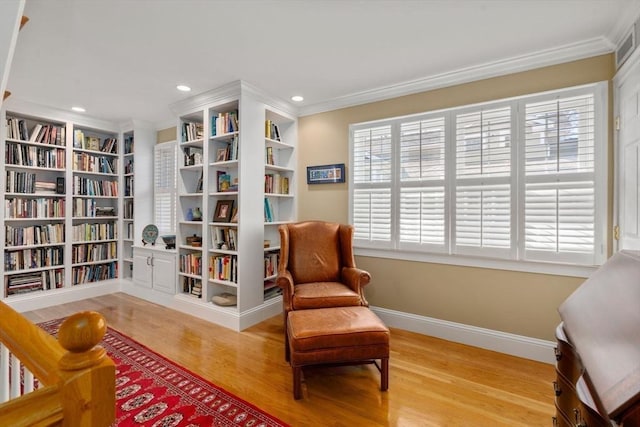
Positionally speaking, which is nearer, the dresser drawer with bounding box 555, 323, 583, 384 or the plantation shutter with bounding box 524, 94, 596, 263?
the dresser drawer with bounding box 555, 323, 583, 384

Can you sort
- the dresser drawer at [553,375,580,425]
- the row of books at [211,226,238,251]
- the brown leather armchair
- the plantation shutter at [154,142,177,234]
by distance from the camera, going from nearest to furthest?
1. the dresser drawer at [553,375,580,425]
2. the brown leather armchair
3. the row of books at [211,226,238,251]
4. the plantation shutter at [154,142,177,234]

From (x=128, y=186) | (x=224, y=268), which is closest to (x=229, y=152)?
(x=224, y=268)

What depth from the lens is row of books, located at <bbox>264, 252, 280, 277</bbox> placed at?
3.48 m

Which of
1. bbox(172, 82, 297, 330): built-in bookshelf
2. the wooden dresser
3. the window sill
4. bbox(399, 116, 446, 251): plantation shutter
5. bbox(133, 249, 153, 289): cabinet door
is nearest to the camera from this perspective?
the wooden dresser

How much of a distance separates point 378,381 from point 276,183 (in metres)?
2.37

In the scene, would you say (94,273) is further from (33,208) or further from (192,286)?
(192,286)

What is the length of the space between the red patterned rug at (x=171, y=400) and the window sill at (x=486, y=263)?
188cm

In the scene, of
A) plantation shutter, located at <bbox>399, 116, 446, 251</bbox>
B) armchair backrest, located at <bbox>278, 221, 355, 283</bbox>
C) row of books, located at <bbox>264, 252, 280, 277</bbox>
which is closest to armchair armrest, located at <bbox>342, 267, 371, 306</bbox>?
armchair backrest, located at <bbox>278, 221, 355, 283</bbox>

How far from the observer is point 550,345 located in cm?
238

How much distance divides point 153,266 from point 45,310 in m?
1.28

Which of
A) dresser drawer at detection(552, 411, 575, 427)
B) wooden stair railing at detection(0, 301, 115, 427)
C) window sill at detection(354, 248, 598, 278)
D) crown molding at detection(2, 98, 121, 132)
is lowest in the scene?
dresser drawer at detection(552, 411, 575, 427)

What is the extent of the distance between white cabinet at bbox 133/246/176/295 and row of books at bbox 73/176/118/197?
1.00 m

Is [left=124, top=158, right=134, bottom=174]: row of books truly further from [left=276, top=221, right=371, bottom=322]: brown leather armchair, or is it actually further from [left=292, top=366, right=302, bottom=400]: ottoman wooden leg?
[left=292, top=366, right=302, bottom=400]: ottoman wooden leg

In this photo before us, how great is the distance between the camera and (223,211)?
133 inches
